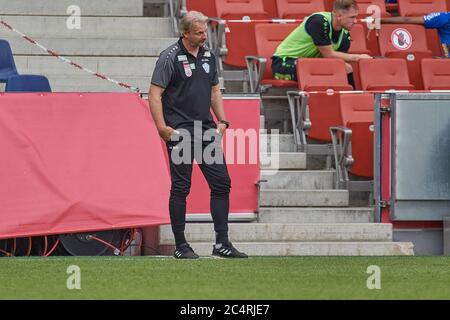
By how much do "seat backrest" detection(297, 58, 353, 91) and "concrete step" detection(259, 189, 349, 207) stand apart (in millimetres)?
1422

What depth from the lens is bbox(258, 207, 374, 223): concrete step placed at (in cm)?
1405

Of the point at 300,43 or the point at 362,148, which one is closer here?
the point at 362,148

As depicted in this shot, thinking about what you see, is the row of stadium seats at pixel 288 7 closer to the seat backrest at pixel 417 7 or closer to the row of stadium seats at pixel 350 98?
the seat backrest at pixel 417 7

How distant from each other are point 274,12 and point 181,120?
21.0 ft

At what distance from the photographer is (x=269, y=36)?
16.5 meters

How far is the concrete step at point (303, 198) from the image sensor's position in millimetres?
14289

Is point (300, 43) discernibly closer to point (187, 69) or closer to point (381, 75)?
point (381, 75)

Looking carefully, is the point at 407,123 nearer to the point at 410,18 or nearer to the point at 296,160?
the point at 296,160

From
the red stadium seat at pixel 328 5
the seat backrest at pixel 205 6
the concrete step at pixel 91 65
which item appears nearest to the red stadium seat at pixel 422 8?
the red stadium seat at pixel 328 5

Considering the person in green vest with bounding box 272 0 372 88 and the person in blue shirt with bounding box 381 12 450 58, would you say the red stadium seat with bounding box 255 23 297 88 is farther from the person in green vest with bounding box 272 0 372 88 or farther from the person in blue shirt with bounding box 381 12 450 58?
the person in blue shirt with bounding box 381 12 450 58

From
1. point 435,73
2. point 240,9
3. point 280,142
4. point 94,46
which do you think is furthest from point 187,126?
point 240,9

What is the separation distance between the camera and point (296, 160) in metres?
14.9

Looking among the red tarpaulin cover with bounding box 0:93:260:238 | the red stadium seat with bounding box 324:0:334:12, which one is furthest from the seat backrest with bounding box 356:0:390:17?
the red tarpaulin cover with bounding box 0:93:260:238

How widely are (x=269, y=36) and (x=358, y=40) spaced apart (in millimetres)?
1199
